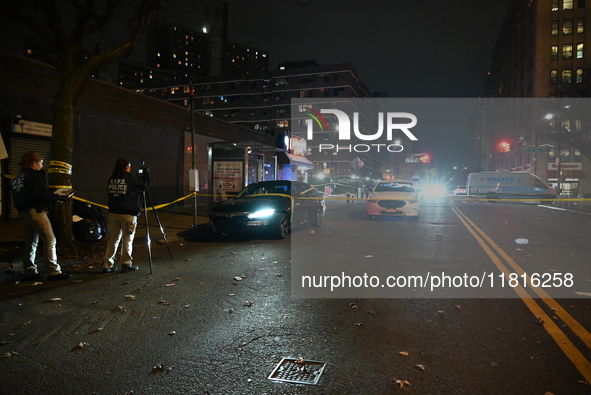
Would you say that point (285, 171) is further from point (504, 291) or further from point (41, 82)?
point (504, 291)

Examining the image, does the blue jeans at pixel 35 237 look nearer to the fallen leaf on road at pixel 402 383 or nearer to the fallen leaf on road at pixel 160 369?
the fallen leaf on road at pixel 160 369

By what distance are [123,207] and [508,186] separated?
3520cm

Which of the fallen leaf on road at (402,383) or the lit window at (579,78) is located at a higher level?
the lit window at (579,78)

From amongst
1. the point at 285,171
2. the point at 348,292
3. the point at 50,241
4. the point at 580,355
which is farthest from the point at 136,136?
the point at 580,355

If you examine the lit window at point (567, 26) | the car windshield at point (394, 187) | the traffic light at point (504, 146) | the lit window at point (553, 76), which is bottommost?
the car windshield at point (394, 187)

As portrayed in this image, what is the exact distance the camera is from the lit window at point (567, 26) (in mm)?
59500

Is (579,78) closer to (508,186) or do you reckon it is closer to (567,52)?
(567,52)

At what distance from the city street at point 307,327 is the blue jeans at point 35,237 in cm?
43

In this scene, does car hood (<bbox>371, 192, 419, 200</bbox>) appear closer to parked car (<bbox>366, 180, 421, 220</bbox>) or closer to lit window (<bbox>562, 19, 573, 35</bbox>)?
parked car (<bbox>366, 180, 421, 220</bbox>)

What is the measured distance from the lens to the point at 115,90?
17.0 meters

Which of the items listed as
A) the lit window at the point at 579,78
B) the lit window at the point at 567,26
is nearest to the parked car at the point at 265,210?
the lit window at the point at 579,78

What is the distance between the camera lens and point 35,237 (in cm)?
667

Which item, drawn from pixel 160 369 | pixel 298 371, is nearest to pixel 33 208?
pixel 160 369

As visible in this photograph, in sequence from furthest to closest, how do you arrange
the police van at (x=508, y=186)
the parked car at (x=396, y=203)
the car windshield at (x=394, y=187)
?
the police van at (x=508, y=186) → the car windshield at (x=394, y=187) → the parked car at (x=396, y=203)
